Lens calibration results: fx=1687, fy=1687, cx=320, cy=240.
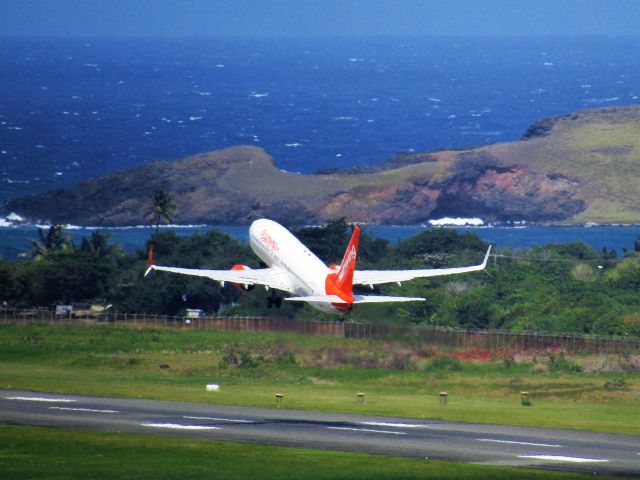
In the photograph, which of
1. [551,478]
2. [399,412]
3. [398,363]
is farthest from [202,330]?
[551,478]

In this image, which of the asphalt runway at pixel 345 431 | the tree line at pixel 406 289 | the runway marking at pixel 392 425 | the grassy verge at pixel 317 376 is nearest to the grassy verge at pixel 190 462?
the asphalt runway at pixel 345 431

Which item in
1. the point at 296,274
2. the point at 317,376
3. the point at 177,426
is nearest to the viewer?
the point at 177,426

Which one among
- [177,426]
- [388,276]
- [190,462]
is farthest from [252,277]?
[190,462]

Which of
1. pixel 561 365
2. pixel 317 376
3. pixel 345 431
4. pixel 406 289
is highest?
pixel 406 289

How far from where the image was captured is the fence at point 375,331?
110 metres

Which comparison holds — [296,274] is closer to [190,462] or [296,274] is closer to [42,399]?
[42,399]

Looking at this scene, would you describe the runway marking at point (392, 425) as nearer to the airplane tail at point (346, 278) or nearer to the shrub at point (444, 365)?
the airplane tail at point (346, 278)

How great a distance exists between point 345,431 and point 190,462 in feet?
45.4

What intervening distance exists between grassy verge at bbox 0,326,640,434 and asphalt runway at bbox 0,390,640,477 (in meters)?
4.80

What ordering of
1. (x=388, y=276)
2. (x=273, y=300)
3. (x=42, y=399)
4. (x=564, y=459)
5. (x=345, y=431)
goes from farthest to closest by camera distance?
(x=273, y=300) < (x=388, y=276) < (x=42, y=399) < (x=345, y=431) < (x=564, y=459)

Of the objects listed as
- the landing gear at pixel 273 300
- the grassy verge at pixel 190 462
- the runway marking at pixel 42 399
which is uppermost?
the landing gear at pixel 273 300

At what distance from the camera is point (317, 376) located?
11600cm

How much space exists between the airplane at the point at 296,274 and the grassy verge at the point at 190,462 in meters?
26.9

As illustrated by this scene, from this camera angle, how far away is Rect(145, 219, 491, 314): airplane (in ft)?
337
